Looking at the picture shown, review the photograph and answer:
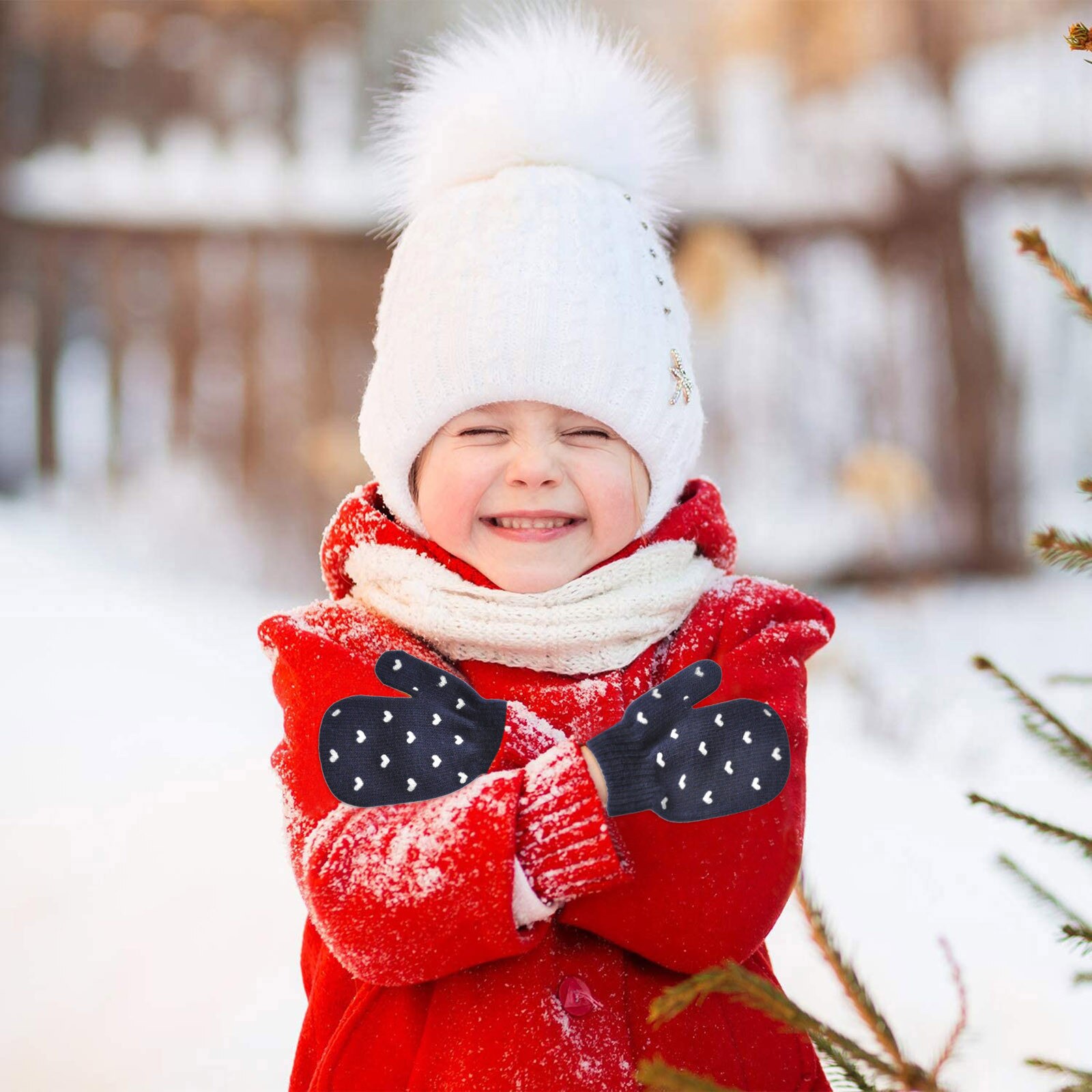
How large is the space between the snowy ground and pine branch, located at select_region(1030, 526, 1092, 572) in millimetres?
173

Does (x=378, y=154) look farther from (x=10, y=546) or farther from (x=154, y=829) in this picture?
(x=10, y=546)

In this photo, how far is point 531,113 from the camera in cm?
112

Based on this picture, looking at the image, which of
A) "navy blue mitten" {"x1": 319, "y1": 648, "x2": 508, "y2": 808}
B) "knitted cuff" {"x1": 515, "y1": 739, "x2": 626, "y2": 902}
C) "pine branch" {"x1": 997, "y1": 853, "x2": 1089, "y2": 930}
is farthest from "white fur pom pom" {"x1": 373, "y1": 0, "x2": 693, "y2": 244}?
"pine branch" {"x1": 997, "y1": 853, "x2": 1089, "y2": 930}

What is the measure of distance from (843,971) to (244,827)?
2044 millimetres

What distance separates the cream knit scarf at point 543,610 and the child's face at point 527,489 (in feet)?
0.07

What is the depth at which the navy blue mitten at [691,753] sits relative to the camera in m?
0.89

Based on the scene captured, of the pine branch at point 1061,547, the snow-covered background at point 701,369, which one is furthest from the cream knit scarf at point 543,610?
the snow-covered background at point 701,369

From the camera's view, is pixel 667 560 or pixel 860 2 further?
pixel 860 2

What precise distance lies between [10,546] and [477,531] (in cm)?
311

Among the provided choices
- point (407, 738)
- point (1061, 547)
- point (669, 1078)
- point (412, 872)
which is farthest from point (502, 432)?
point (669, 1078)

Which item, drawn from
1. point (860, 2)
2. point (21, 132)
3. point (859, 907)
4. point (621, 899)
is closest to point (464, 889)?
point (621, 899)

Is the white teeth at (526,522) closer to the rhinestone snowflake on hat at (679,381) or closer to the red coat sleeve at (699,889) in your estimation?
the rhinestone snowflake on hat at (679,381)

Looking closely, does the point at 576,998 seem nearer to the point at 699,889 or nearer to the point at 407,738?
the point at 699,889

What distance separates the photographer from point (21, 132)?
148 inches
